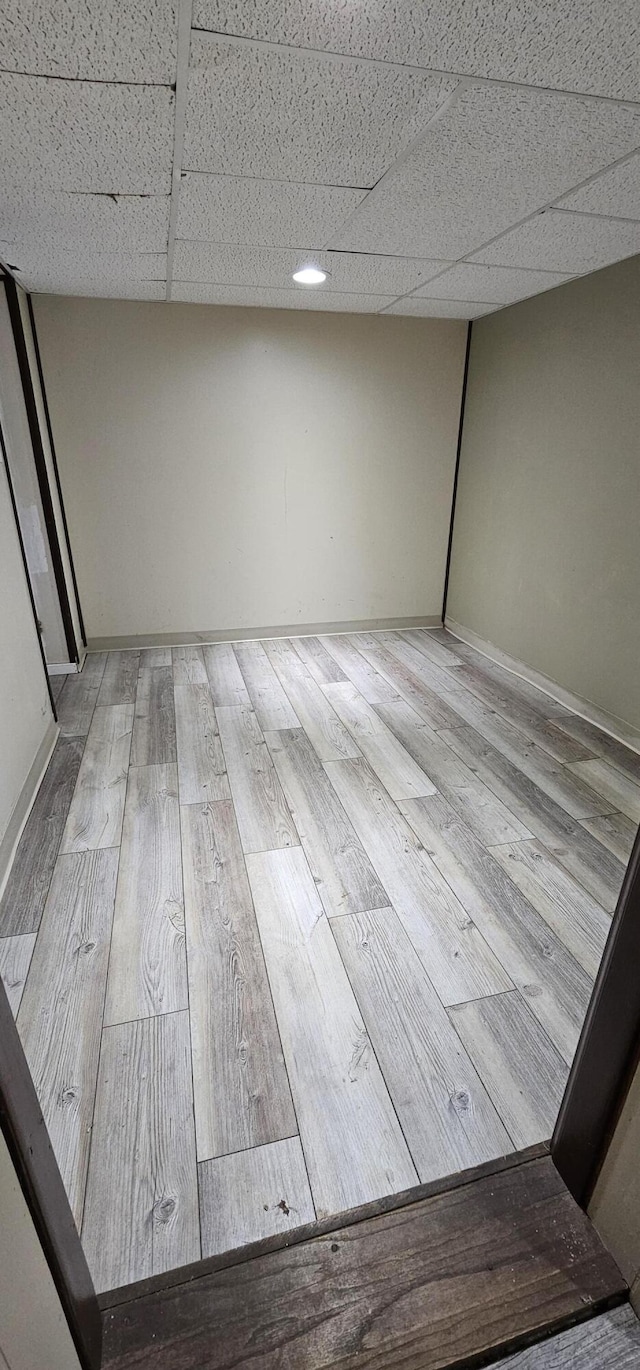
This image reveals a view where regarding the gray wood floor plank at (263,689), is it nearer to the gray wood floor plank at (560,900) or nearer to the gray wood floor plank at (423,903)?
the gray wood floor plank at (423,903)

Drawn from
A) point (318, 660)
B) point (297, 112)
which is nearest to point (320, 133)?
point (297, 112)

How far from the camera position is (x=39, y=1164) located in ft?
2.22

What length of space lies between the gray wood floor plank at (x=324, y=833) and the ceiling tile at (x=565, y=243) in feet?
6.87

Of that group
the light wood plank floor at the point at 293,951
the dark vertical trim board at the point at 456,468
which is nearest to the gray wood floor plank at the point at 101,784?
the light wood plank floor at the point at 293,951

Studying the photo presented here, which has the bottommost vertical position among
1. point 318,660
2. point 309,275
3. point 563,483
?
point 318,660

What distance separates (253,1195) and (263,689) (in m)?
2.38

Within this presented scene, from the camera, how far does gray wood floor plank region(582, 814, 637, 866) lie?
1978 millimetres

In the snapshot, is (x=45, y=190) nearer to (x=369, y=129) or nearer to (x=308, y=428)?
(x=369, y=129)

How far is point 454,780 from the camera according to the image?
7.91 feet

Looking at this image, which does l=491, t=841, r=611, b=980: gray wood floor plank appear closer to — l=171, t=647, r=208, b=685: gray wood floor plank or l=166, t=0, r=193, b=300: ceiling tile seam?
l=171, t=647, r=208, b=685: gray wood floor plank

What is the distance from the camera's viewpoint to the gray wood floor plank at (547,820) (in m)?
1.85

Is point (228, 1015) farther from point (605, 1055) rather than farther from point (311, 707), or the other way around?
point (311, 707)

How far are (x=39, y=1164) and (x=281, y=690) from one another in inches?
104

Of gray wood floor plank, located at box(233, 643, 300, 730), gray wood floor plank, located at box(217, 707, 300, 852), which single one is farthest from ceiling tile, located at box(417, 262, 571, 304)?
gray wood floor plank, located at box(217, 707, 300, 852)
